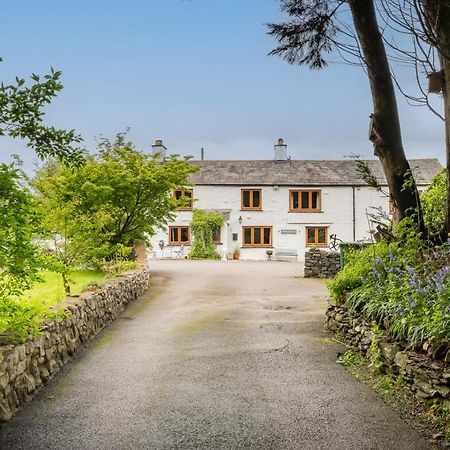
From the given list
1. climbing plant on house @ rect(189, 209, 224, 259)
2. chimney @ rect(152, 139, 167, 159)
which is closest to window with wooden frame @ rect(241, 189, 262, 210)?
climbing plant on house @ rect(189, 209, 224, 259)

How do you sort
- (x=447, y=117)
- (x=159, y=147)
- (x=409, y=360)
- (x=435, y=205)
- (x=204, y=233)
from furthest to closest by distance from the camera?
(x=159, y=147) → (x=204, y=233) → (x=435, y=205) → (x=447, y=117) → (x=409, y=360)

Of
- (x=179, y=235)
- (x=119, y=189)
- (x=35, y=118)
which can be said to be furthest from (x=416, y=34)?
(x=179, y=235)

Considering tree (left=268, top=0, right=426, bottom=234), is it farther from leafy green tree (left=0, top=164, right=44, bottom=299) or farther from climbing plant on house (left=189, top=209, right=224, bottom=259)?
climbing plant on house (left=189, top=209, right=224, bottom=259)

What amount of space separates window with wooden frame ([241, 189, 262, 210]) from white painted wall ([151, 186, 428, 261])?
250 millimetres

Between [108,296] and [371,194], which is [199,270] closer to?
[108,296]

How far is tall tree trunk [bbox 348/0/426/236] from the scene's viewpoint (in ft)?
26.4

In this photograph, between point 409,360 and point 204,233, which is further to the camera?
point 204,233

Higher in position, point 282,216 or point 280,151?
point 280,151

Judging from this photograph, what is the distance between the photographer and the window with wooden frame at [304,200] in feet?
103

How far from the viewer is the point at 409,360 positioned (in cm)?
516

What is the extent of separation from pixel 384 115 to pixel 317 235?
23.5m

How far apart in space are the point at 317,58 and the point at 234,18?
1.57 meters

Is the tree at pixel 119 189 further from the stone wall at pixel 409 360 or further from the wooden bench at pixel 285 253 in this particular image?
the wooden bench at pixel 285 253

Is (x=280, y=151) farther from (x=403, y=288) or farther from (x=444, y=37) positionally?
(x=403, y=288)
